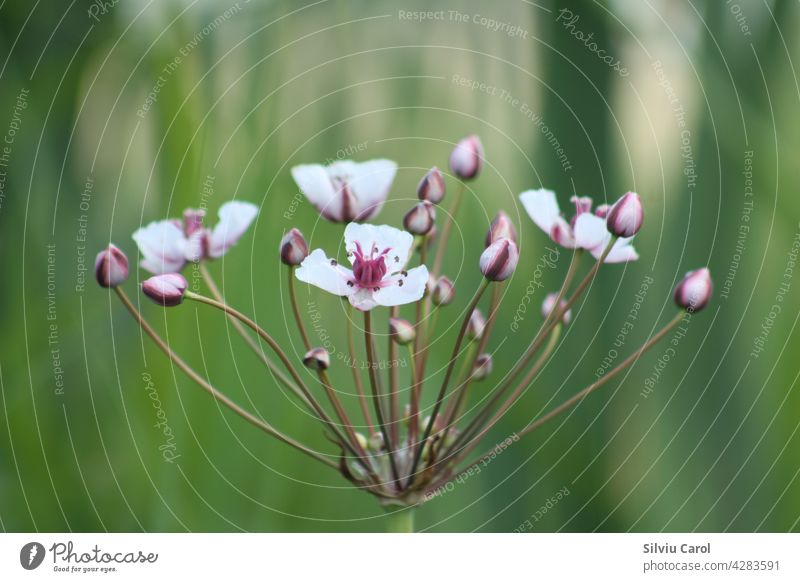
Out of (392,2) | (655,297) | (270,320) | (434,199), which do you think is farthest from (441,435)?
(392,2)

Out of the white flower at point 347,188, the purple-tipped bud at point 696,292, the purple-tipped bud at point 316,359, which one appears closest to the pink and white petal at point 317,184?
the white flower at point 347,188
